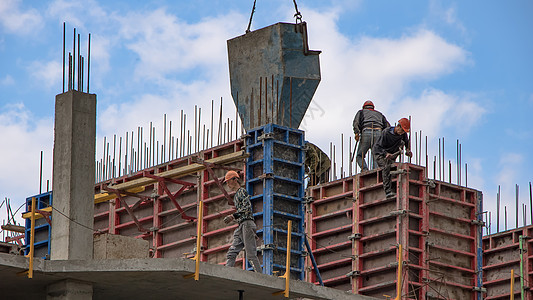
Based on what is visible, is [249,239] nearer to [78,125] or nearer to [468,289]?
[78,125]

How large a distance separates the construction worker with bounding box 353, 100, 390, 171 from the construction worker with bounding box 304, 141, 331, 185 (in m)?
1.02

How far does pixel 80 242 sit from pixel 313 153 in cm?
907

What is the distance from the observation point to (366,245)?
28672 mm

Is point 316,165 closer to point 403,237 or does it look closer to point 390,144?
point 390,144

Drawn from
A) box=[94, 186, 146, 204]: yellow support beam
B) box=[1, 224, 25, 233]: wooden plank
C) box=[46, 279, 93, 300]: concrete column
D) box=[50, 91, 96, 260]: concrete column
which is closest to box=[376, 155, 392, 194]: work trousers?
box=[94, 186, 146, 204]: yellow support beam

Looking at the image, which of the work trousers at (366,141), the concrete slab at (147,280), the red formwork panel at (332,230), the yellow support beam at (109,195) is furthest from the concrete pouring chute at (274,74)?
the concrete slab at (147,280)

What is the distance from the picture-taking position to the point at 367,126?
30.0 metres

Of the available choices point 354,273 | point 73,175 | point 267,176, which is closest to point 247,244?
point 73,175

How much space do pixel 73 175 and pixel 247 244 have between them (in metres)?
3.22

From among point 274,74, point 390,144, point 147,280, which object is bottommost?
point 147,280

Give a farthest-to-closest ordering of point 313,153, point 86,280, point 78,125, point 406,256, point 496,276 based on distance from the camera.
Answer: point 496,276
point 313,153
point 406,256
point 78,125
point 86,280

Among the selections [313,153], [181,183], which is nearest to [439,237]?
[313,153]

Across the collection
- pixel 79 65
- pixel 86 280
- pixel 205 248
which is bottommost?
pixel 86 280

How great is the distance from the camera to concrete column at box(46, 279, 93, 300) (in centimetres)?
2105
